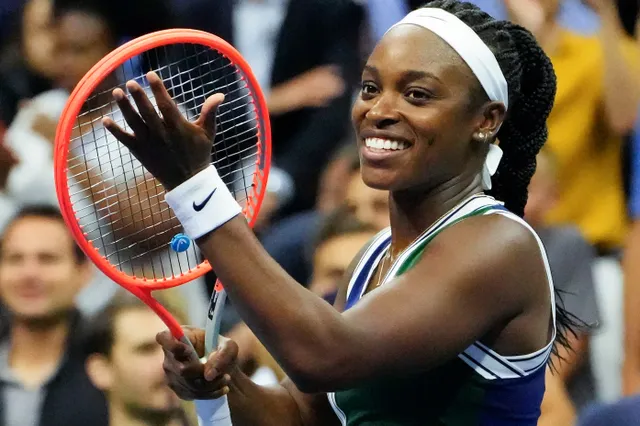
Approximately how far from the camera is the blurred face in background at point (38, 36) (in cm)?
354

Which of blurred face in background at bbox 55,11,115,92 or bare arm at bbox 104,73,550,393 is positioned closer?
bare arm at bbox 104,73,550,393

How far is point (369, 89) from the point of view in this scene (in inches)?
76.0

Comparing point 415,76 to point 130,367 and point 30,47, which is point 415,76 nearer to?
point 130,367

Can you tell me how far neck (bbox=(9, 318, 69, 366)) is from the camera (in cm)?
337

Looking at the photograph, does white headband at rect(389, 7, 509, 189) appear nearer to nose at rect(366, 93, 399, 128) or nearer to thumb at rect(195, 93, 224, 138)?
nose at rect(366, 93, 399, 128)

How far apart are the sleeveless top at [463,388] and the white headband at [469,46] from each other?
0.20 meters

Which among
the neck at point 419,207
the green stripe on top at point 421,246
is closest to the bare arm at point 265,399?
the neck at point 419,207

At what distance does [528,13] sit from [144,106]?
7.43 feet

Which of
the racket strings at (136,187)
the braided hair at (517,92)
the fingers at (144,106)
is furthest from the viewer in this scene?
the racket strings at (136,187)

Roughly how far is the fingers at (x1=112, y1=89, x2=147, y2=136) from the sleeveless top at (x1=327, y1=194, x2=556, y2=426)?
498mm

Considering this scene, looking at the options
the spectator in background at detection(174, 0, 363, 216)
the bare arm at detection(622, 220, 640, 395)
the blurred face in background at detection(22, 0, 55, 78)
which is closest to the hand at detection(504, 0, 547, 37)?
the spectator in background at detection(174, 0, 363, 216)

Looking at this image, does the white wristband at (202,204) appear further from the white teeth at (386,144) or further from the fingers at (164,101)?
Result: the white teeth at (386,144)

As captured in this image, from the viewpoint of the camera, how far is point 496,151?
1.97m

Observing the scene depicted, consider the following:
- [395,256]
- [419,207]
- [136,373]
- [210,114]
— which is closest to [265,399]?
[395,256]
